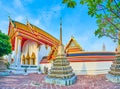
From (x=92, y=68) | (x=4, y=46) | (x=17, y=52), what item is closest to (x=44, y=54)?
(x=17, y=52)

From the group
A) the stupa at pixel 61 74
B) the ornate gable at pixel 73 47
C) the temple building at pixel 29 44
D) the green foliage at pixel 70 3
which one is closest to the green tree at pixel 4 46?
the temple building at pixel 29 44

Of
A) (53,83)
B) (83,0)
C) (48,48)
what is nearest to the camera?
(83,0)

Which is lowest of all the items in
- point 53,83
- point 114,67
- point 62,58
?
point 53,83

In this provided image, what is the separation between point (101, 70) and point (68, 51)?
3697mm

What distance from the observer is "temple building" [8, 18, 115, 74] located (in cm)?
1319

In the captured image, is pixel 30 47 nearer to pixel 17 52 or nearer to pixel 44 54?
pixel 44 54

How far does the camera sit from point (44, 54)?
19125mm

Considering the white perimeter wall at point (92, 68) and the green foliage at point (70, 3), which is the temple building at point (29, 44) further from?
the green foliage at point (70, 3)

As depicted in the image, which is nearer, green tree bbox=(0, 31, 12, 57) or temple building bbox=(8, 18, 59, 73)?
green tree bbox=(0, 31, 12, 57)

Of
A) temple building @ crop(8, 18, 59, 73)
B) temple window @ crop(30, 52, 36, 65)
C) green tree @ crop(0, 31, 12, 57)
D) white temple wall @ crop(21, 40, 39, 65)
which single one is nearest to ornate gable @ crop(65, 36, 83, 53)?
temple building @ crop(8, 18, 59, 73)

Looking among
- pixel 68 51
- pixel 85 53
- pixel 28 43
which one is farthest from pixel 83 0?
pixel 28 43

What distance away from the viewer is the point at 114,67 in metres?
9.91

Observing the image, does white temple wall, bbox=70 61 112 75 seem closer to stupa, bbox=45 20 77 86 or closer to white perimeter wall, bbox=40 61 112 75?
white perimeter wall, bbox=40 61 112 75

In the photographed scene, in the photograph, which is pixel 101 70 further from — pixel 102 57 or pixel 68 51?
pixel 68 51
